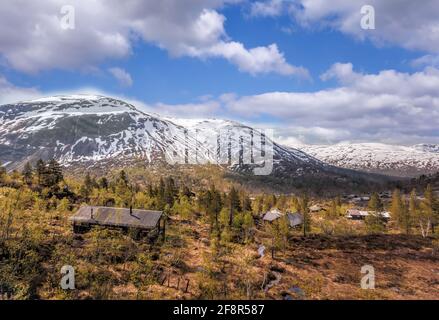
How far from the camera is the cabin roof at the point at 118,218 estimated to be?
188 feet

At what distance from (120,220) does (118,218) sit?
0.75 metres

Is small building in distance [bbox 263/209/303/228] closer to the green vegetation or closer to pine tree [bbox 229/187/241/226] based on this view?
the green vegetation

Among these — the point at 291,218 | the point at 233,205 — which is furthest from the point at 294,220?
the point at 233,205

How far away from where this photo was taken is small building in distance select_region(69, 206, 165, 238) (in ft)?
187

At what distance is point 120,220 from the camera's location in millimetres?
58031

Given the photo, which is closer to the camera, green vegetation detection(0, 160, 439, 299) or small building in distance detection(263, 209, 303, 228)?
green vegetation detection(0, 160, 439, 299)

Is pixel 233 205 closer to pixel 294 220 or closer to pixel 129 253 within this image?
pixel 294 220

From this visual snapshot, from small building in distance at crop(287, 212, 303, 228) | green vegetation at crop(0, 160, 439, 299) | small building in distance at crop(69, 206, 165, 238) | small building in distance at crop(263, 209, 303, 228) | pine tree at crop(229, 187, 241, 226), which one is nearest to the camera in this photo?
green vegetation at crop(0, 160, 439, 299)

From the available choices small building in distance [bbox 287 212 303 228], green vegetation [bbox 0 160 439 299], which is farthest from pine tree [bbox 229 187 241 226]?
small building in distance [bbox 287 212 303 228]

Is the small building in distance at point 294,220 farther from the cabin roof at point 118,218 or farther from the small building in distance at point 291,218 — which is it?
the cabin roof at point 118,218

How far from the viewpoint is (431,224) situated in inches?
3501
